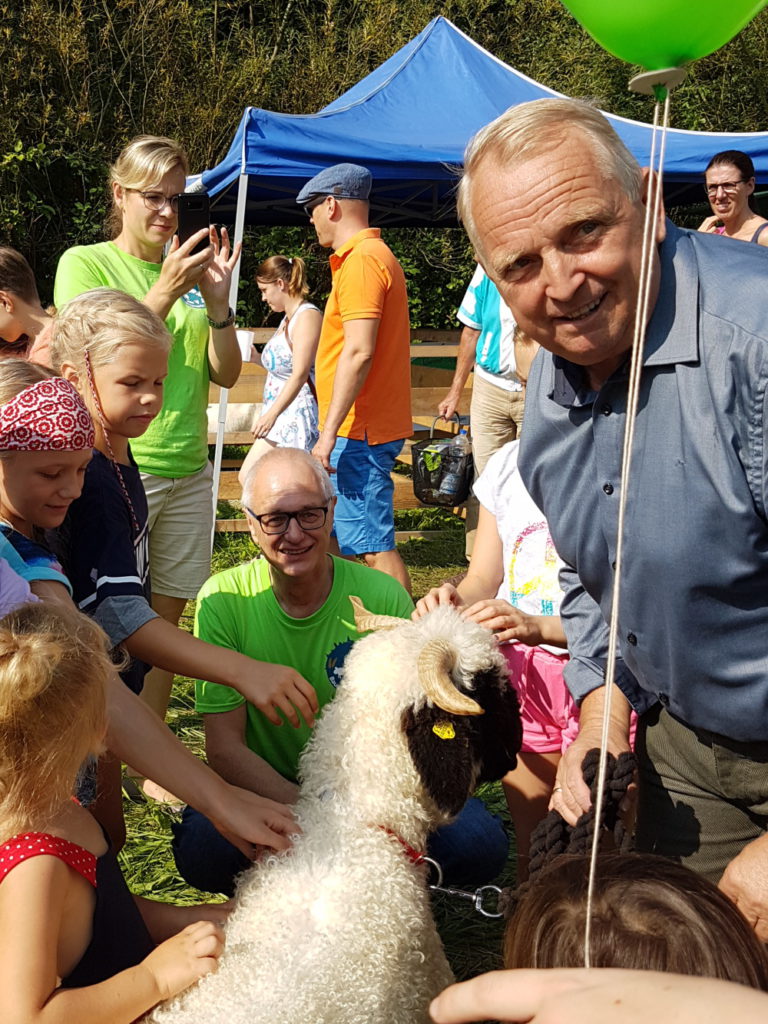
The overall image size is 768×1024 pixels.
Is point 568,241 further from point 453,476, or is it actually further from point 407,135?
point 407,135

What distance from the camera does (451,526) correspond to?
32.0 ft

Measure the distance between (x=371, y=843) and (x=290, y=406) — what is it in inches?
189

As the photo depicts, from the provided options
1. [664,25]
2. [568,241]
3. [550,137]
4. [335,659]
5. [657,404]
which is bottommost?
[335,659]

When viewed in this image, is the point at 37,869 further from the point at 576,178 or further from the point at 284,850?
the point at 576,178

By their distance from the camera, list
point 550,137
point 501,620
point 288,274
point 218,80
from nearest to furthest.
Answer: point 550,137, point 501,620, point 288,274, point 218,80

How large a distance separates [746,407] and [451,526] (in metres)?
8.00

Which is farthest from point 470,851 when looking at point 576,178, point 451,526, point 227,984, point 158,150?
point 451,526

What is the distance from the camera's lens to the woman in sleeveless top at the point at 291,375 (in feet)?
22.5

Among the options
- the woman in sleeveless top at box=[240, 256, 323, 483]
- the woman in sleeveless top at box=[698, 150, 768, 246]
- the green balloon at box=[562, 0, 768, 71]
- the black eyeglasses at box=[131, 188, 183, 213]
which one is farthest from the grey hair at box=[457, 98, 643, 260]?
the woman in sleeveless top at box=[698, 150, 768, 246]

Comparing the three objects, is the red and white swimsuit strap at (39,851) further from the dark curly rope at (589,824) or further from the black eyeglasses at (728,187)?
the black eyeglasses at (728,187)

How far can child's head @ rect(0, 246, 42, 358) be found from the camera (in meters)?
5.24

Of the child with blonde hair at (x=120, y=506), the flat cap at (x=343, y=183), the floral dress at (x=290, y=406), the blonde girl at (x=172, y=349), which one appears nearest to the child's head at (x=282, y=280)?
the floral dress at (x=290, y=406)

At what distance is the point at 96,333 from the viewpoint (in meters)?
3.15

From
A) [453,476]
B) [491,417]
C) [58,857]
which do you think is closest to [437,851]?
[58,857]
